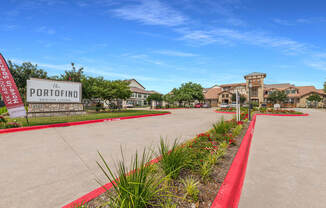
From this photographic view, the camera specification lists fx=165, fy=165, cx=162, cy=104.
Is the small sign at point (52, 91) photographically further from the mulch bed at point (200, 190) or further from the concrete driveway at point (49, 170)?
the mulch bed at point (200, 190)

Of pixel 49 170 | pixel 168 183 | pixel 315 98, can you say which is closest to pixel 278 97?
pixel 315 98

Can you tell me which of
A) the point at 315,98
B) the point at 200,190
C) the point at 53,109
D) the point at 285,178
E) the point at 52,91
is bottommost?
the point at 285,178

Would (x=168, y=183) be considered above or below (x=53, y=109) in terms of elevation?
below

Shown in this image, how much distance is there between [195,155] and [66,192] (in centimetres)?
284

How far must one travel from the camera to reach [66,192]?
312cm

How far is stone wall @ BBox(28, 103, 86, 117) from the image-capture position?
57.7ft

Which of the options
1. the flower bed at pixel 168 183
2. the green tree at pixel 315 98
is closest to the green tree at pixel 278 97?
the green tree at pixel 315 98

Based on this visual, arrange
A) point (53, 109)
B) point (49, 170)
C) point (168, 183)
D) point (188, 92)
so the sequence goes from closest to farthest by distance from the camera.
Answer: point (168, 183)
point (49, 170)
point (53, 109)
point (188, 92)

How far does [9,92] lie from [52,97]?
28.2ft

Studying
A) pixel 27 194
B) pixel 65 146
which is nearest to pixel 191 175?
pixel 27 194

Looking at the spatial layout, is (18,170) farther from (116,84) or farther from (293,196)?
(116,84)

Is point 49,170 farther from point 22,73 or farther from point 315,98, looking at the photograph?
point 315,98

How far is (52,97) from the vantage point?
58.2 ft

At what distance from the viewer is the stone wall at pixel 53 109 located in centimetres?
1759
